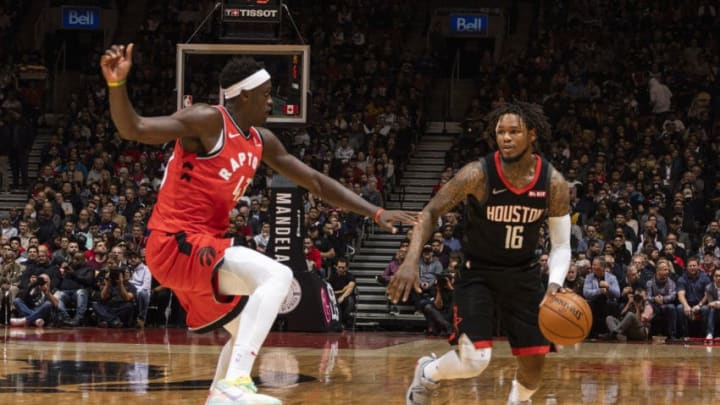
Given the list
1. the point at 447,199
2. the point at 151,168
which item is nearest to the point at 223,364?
the point at 447,199

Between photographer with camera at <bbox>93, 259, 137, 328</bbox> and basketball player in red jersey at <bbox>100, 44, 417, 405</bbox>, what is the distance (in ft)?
35.7

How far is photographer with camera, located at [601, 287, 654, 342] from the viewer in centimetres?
1630

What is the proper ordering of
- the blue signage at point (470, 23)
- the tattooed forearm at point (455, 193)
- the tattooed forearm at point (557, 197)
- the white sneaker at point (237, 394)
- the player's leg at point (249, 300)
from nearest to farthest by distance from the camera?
the white sneaker at point (237, 394) → the player's leg at point (249, 300) → the tattooed forearm at point (455, 193) → the tattooed forearm at point (557, 197) → the blue signage at point (470, 23)

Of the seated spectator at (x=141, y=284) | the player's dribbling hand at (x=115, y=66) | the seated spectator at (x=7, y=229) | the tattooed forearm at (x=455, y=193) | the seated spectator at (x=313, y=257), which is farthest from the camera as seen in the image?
the seated spectator at (x=7, y=229)

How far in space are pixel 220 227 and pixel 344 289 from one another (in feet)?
35.3

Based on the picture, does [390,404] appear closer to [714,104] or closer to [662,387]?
[662,387]

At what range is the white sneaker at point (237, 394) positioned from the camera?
5.93 metres

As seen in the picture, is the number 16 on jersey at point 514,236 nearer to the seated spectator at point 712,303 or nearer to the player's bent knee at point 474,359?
the player's bent knee at point 474,359

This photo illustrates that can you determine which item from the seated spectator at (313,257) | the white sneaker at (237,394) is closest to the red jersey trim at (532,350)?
the white sneaker at (237,394)

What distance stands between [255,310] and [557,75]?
17356 millimetres

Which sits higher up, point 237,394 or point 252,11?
point 252,11

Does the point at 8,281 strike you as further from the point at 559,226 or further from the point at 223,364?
the point at 559,226

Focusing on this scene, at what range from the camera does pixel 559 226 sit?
277 inches

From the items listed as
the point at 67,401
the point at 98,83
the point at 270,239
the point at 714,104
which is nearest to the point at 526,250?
the point at 67,401
